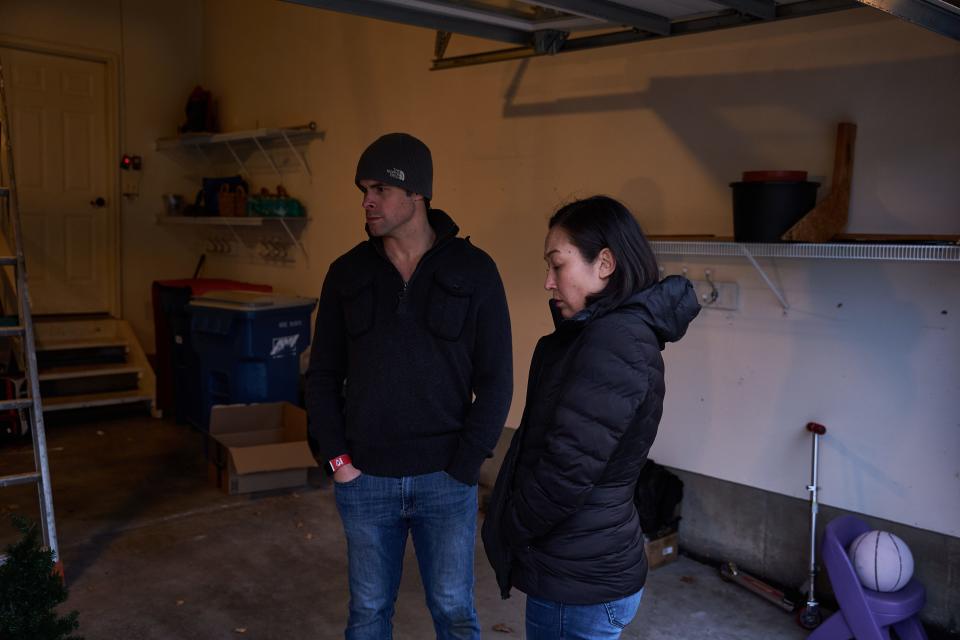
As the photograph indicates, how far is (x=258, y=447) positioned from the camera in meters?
4.68

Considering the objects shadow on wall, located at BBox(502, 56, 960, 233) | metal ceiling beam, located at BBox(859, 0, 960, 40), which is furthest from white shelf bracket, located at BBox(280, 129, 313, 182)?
metal ceiling beam, located at BBox(859, 0, 960, 40)

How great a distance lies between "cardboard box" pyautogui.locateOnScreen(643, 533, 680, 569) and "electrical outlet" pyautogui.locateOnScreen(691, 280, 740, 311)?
1.06 m

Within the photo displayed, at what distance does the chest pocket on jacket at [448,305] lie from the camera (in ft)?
7.27

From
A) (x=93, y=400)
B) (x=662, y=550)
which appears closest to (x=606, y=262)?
(x=662, y=550)

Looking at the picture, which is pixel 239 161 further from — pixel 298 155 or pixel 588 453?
pixel 588 453

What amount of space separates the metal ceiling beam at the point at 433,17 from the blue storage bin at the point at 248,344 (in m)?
2.45

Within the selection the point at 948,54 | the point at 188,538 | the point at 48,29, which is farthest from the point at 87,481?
the point at 948,54

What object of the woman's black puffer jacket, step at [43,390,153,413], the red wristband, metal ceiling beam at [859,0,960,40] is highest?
metal ceiling beam at [859,0,960,40]

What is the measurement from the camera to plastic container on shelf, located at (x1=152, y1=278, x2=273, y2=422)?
5914 mm

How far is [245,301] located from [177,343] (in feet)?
3.63

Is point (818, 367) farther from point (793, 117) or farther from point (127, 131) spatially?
point (127, 131)

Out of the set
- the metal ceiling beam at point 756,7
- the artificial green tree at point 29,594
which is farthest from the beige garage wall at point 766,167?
the artificial green tree at point 29,594

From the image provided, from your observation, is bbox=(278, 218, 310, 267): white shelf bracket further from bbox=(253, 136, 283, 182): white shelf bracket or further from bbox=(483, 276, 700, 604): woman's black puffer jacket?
bbox=(483, 276, 700, 604): woman's black puffer jacket

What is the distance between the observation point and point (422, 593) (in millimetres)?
3520
